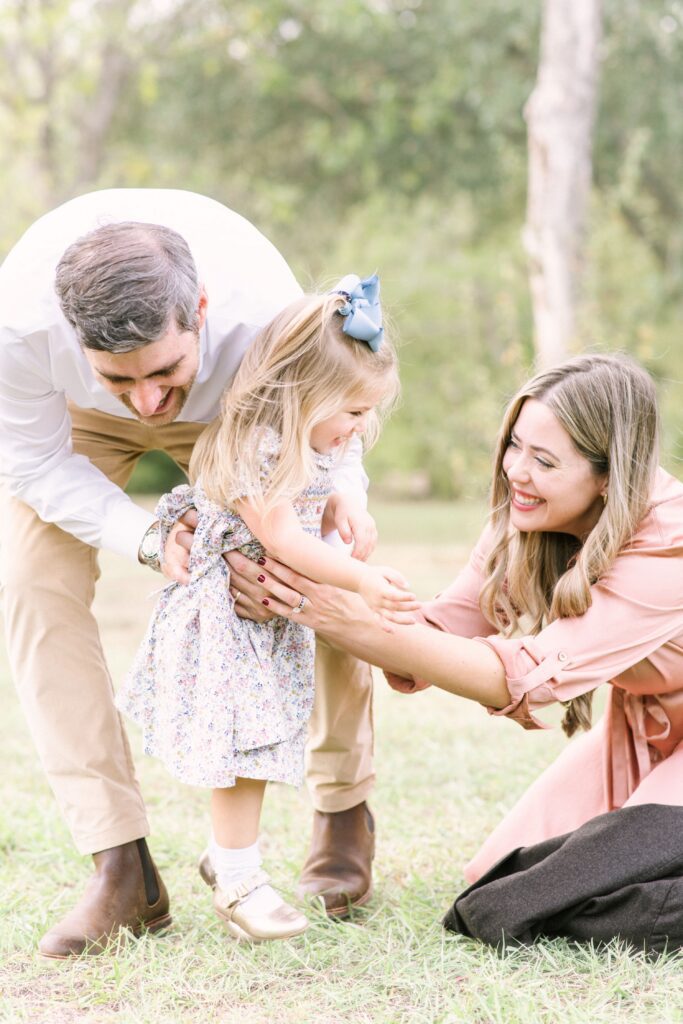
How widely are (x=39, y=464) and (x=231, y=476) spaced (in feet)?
1.90

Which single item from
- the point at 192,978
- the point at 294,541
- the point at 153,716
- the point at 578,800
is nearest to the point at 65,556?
the point at 153,716

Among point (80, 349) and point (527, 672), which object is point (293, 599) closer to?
point (527, 672)

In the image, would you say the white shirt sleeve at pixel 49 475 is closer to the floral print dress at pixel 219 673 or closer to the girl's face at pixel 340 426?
the floral print dress at pixel 219 673

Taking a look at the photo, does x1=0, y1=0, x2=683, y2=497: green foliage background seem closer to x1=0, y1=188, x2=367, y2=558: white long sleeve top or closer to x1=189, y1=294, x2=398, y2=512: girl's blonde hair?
x1=0, y1=188, x2=367, y2=558: white long sleeve top

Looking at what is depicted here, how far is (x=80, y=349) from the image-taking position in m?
2.73

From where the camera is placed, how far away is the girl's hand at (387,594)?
7.84ft

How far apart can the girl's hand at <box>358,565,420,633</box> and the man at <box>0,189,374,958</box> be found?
20.4 inches

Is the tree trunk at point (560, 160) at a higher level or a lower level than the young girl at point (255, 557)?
higher

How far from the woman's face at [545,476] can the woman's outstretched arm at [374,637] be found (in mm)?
345

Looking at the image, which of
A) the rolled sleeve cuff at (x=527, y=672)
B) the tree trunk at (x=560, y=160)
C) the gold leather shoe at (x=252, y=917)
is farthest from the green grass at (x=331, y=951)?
the tree trunk at (x=560, y=160)

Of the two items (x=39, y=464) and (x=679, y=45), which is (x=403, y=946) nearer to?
(x=39, y=464)

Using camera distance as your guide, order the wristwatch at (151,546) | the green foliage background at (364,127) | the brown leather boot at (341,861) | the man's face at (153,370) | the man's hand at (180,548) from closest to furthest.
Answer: the man's face at (153,370), the man's hand at (180,548), the wristwatch at (151,546), the brown leather boot at (341,861), the green foliage background at (364,127)

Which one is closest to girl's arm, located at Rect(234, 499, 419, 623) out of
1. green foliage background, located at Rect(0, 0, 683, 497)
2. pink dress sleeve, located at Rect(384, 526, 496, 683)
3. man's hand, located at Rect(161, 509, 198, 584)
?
man's hand, located at Rect(161, 509, 198, 584)

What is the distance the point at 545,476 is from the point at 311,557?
1.84 ft
